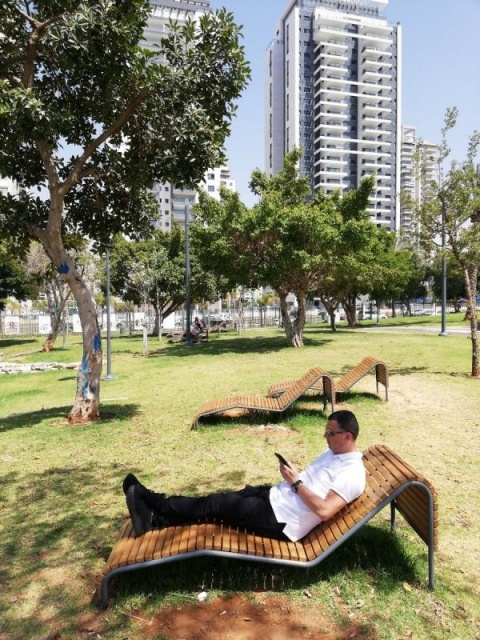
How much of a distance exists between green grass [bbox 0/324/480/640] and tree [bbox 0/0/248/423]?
1833mm

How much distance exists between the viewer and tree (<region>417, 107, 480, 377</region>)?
451 inches

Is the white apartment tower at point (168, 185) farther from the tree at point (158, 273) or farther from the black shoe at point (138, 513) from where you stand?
the black shoe at point (138, 513)

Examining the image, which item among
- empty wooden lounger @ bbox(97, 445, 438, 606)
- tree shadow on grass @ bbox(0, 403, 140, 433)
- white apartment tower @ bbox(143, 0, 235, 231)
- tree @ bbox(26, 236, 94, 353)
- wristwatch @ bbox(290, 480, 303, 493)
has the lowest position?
tree shadow on grass @ bbox(0, 403, 140, 433)

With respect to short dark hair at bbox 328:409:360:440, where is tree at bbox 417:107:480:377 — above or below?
above

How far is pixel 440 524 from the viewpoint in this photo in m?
4.30

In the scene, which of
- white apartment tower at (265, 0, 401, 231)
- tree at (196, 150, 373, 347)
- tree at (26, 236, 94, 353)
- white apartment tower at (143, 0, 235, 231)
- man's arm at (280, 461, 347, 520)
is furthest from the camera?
white apartment tower at (265, 0, 401, 231)

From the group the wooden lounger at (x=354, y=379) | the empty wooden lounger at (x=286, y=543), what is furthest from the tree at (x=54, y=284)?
the empty wooden lounger at (x=286, y=543)

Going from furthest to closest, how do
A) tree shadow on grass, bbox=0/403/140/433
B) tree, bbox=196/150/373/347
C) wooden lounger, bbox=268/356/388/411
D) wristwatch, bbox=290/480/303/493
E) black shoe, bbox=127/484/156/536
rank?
1. tree, bbox=196/150/373/347
2. wooden lounger, bbox=268/356/388/411
3. tree shadow on grass, bbox=0/403/140/433
4. black shoe, bbox=127/484/156/536
5. wristwatch, bbox=290/480/303/493

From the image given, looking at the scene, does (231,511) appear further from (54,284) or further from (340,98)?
(340,98)

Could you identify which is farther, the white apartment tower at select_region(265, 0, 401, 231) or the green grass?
the white apartment tower at select_region(265, 0, 401, 231)

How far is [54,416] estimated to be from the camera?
8867 mm

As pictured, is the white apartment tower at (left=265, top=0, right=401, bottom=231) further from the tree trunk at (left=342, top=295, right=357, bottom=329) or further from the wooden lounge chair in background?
the wooden lounge chair in background

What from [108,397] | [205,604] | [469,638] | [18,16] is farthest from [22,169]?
[469,638]

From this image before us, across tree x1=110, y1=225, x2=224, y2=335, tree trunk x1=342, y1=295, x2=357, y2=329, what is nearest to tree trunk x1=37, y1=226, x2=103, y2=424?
tree x1=110, y1=225, x2=224, y2=335
